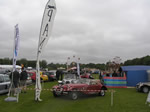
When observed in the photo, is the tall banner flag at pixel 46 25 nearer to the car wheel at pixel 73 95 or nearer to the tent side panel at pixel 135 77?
the car wheel at pixel 73 95

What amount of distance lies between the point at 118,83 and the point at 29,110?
1263 cm

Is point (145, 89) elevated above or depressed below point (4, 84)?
below

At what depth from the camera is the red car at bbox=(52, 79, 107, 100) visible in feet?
32.7

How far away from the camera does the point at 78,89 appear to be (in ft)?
33.3

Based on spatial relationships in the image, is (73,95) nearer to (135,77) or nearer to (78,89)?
(78,89)

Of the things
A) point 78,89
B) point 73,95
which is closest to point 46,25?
point 78,89

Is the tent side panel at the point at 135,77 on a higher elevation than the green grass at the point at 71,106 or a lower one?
higher

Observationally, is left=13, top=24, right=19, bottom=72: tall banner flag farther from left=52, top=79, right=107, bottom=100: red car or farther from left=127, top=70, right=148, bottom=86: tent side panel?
left=127, top=70, right=148, bottom=86: tent side panel

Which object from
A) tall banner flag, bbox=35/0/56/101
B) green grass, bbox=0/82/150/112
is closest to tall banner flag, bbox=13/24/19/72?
tall banner flag, bbox=35/0/56/101

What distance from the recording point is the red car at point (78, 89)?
9.97 meters

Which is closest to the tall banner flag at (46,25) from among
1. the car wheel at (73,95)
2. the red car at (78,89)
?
the red car at (78,89)

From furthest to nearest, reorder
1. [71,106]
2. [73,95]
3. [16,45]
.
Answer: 1. [16,45]
2. [73,95]
3. [71,106]

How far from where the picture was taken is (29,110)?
7.39 m

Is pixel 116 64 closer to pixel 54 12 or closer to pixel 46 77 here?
pixel 46 77
